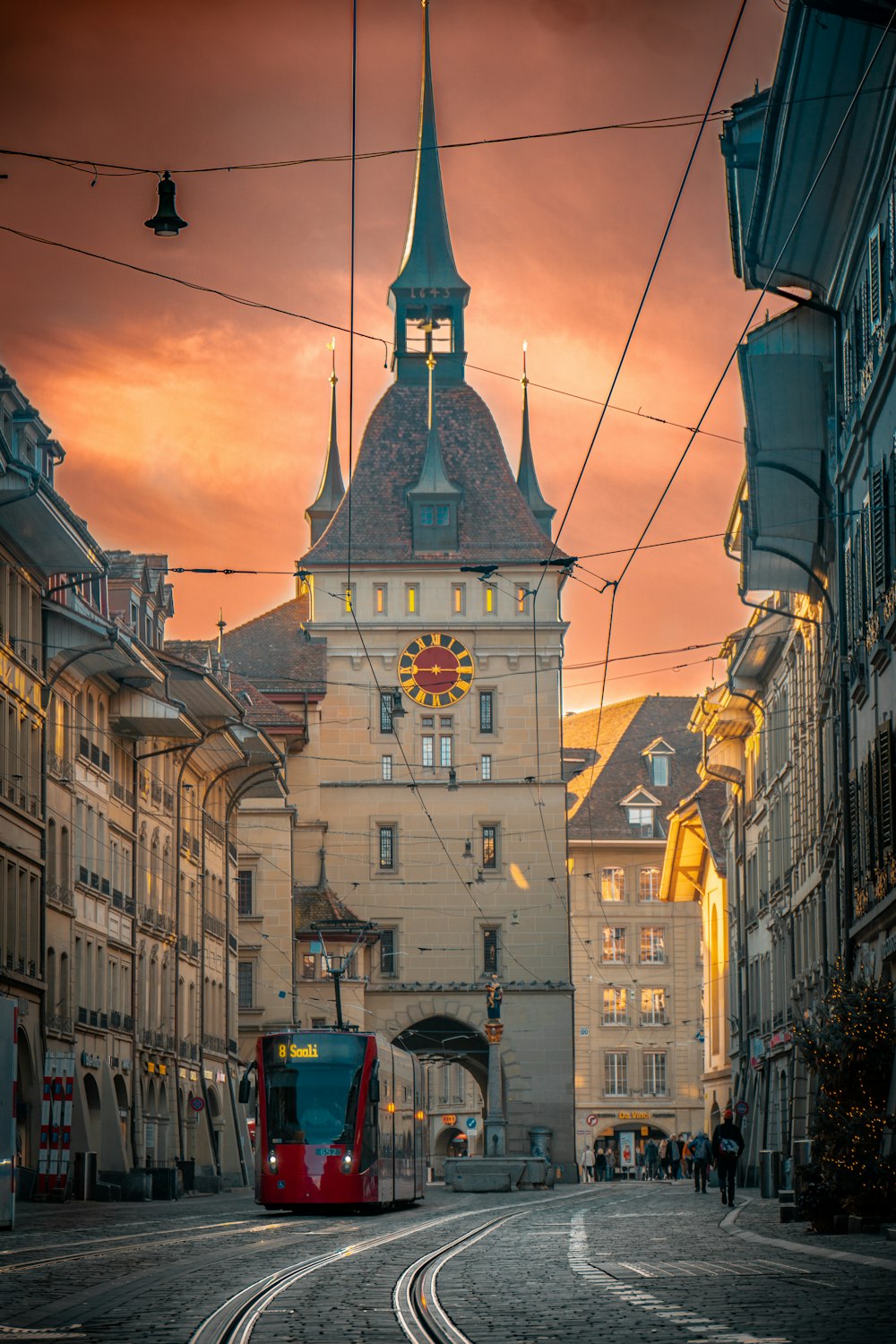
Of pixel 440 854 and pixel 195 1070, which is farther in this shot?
pixel 440 854

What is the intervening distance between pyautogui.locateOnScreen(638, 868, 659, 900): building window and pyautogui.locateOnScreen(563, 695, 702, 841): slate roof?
5.60ft

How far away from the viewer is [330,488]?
9462 cm

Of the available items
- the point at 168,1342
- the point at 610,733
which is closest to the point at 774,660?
the point at 168,1342

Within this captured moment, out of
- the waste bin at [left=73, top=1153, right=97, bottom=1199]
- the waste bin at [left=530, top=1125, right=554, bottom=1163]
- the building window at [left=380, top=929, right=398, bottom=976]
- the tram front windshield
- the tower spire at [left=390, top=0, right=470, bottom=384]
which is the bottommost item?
the waste bin at [left=530, top=1125, right=554, bottom=1163]

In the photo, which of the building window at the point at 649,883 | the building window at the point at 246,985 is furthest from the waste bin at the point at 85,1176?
the building window at the point at 649,883

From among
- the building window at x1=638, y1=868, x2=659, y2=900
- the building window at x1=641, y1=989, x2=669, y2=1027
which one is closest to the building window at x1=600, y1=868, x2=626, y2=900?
the building window at x1=638, y1=868, x2=659, y2=900

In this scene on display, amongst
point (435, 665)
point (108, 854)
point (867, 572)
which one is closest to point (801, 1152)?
point (867, 572)

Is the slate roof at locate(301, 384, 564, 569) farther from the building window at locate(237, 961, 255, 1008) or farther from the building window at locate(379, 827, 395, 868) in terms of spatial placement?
the building window at locate(237, 961, 255, 1008)

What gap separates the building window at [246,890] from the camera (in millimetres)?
75694

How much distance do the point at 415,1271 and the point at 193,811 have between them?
45.0 meters

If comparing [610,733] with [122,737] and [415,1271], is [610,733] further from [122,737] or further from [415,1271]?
[415,1271]

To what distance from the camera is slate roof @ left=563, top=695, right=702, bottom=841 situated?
102312mm

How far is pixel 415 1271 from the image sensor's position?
17.7 metres

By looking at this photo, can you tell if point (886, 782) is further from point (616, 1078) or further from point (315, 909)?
point (616, 1078)
